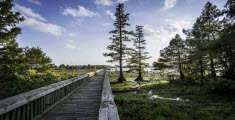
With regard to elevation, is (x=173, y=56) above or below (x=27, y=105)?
above

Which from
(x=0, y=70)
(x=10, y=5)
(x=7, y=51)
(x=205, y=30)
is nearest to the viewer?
(x=0, y=70)

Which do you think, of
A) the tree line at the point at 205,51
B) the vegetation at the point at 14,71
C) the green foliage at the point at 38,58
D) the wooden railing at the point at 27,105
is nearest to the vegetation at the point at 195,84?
the tree line at the point at 205,51

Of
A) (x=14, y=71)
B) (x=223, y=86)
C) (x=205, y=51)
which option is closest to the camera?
(x=14, y=71)

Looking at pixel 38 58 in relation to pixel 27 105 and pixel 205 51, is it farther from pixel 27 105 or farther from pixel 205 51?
pixel 205 51

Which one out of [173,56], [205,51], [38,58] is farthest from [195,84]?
[38,58]

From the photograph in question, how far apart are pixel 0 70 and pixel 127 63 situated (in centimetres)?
1788

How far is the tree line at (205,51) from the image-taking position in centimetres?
1134

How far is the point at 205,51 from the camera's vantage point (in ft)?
48.8

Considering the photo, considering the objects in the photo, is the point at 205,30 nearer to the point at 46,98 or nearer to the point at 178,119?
the point at 178,119

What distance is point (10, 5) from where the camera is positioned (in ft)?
30.6

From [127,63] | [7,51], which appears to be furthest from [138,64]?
[7,51]

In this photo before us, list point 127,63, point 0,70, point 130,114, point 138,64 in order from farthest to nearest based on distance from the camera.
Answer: point 138,64, point 127,63, point 0,70, point 130,114

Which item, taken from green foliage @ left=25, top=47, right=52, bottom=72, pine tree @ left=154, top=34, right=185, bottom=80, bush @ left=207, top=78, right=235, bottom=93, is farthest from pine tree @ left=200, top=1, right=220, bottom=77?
green foliage @ left=25, top=47, right=52, bottom=72

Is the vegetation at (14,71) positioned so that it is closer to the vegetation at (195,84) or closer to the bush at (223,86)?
the vegetation at (195,84)
